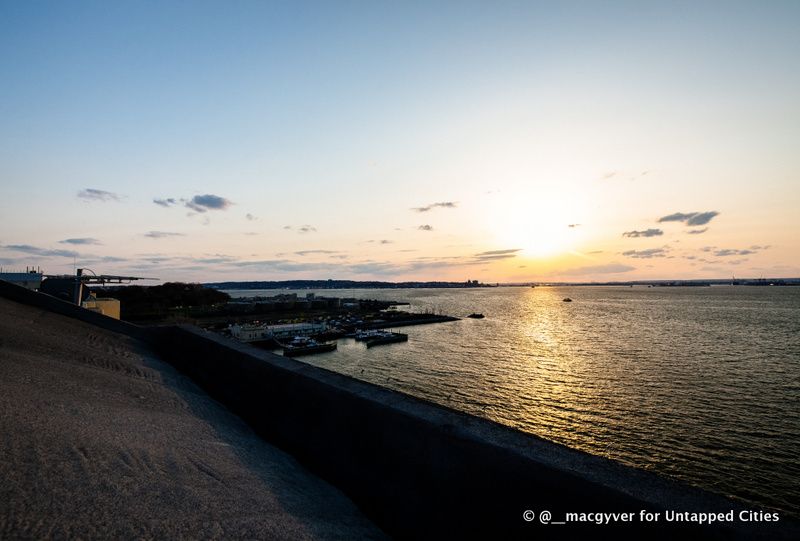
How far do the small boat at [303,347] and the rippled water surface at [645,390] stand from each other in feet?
7.14

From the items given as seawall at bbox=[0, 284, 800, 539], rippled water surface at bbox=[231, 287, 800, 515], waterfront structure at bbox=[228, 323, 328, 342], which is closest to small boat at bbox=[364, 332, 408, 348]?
rippled water surface at bbox=[231, 287, 800, 515]

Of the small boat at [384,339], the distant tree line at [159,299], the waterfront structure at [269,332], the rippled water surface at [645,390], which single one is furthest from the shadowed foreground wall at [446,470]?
the distant tree line at [159,299]

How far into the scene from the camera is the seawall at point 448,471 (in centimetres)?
225

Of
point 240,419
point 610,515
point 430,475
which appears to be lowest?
point 240,419

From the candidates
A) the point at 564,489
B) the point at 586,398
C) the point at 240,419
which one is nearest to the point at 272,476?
the point at 240,419

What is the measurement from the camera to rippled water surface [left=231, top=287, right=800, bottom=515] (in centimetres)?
1655

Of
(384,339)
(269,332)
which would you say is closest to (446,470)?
(384,339)

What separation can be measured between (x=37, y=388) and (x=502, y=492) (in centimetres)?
598

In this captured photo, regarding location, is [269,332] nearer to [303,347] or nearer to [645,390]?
[303,347]

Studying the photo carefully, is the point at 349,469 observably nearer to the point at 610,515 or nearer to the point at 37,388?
the point at 610,515

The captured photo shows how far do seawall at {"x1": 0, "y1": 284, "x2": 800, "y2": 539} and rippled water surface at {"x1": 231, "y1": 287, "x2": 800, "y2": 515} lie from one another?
16371mm

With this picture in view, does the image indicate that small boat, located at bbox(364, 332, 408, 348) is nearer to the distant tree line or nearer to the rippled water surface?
the rippled water surface

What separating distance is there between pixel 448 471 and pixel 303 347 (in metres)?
45.8

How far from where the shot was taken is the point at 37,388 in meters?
5.12
